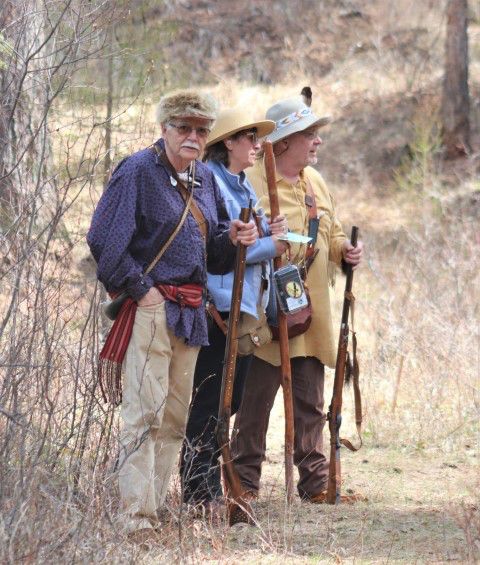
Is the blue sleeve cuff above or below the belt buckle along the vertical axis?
above

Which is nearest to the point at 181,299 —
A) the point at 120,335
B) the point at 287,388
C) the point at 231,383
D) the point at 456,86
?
the point at 120,335

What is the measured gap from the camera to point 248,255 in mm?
5754

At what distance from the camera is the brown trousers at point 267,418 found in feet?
20.9

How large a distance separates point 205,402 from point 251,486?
73 cm

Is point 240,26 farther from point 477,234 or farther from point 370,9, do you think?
point 477,234

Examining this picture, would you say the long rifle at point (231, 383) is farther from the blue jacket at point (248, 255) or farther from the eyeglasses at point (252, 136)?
the eyeglasses at point (252, 136)

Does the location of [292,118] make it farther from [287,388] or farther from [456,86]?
[456,86]

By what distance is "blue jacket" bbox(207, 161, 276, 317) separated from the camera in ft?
18.9

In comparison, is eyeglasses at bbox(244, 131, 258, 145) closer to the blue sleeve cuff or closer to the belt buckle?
the blue sleeve cuff

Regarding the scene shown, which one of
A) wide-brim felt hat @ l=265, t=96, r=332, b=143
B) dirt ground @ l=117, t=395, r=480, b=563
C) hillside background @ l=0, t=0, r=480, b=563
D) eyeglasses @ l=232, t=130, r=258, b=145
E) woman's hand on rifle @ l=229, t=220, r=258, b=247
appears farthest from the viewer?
wide-brim felt hat @ l=265, t=96, r=332, b=143

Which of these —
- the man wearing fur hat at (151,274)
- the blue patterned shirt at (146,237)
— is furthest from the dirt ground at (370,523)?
the blue patterned shirt at (146,237)

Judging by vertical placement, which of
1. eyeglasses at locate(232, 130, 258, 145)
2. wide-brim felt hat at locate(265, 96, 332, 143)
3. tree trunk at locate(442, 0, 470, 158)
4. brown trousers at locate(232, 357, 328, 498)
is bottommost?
brown trousers at locate(232, 357, 328, 498)

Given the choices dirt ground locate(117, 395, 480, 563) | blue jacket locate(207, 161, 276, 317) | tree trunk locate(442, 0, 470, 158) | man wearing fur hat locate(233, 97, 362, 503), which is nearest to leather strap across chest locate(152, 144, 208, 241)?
blue jacket locate(207, 161, 276, 317)

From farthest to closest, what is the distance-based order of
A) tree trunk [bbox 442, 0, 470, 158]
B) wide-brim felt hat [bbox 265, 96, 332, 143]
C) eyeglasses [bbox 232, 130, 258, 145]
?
tree trunk [bbox 442, 0, 470, 158], wide-brim felt hat [bbox 265, 96, 332, 143], eyeglasses [bbox 232, 130, 258, 145]
